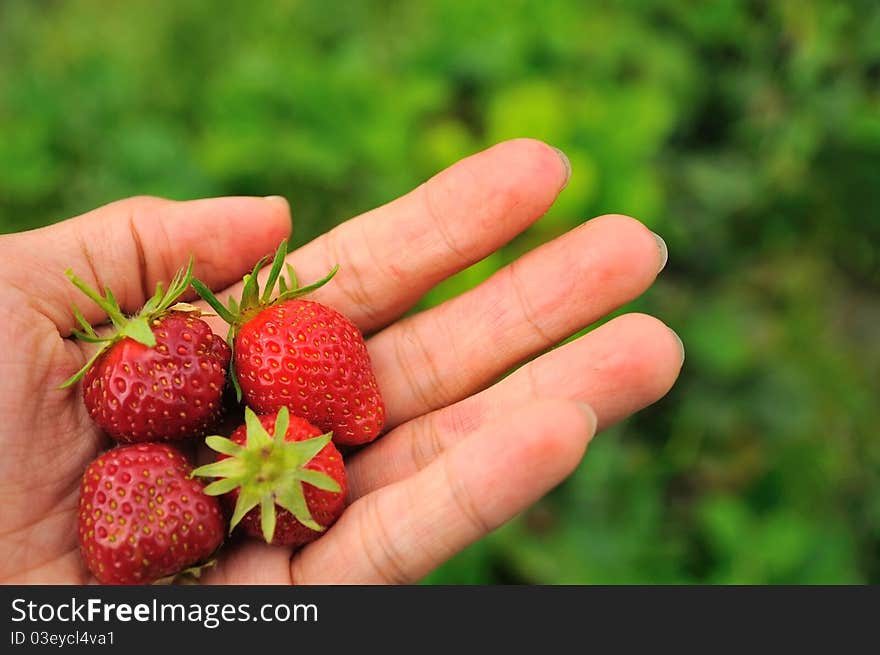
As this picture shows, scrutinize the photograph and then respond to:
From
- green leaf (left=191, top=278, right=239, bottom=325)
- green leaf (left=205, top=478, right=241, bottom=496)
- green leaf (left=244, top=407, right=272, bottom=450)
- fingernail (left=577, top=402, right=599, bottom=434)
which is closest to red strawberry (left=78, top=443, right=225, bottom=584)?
green leaf (left=205, top=478, right=241, bottom=496)

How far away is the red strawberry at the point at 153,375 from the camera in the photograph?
1.88 metres

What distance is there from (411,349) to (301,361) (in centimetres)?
41

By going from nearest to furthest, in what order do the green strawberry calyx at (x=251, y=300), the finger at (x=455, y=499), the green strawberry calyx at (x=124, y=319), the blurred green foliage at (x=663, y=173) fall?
the finger at (x=455, y=499) < the green strawberry calyx at (x=124, y=319) < the green strawberry calyx at (x=251, y=300) < the blurred green foliage at (x=663, y=173)

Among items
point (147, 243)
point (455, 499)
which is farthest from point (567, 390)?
point (147, 243)

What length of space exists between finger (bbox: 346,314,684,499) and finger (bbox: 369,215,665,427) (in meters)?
0.12

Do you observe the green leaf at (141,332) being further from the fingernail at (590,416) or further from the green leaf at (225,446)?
the fingernail at (590,416)

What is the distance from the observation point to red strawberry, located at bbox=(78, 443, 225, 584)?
5.88 ft

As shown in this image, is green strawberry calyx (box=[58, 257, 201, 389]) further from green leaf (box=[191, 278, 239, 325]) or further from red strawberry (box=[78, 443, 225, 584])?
red strawberry (box=[78, 443, 225, 584])

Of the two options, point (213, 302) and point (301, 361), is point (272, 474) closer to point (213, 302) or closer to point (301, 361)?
point (301, 361)

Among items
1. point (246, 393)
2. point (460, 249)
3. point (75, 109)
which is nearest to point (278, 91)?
point (75, 109)

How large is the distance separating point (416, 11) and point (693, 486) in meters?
2.22

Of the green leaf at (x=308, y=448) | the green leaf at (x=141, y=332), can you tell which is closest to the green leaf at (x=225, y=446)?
the green leaf at (x=308, y=448)

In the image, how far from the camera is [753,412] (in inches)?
126
